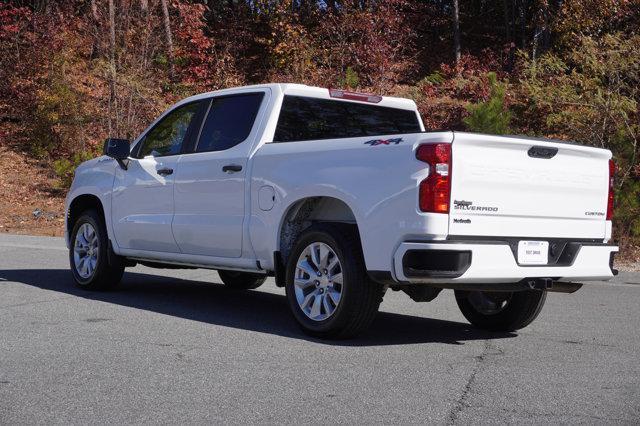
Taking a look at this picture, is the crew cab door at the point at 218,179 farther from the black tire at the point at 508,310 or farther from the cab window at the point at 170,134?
the black tire at the point at 508,310

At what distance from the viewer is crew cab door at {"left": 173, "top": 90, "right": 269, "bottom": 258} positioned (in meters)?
7.97

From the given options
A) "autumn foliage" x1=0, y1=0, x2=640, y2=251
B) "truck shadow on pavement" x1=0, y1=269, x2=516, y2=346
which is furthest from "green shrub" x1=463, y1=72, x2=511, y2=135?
"truck shadow on pavement" x1=0, y1=269, x2=516, y2=346

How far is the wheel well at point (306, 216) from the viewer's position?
7414 millimetres

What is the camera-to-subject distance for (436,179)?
6.29 metres

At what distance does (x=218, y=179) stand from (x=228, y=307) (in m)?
1.44

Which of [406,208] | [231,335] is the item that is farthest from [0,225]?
[406,208]

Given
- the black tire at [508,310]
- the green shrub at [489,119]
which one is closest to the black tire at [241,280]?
the black tire at [508,310]

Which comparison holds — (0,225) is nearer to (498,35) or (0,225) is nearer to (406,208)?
(406,208)

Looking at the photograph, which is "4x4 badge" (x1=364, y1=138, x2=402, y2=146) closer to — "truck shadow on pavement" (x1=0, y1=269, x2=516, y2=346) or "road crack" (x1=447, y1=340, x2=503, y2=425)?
"truck shadow on pavement" (x1=0, y1=269, x2=516, y2=346)

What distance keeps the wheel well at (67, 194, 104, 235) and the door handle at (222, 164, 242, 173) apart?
2576 mm

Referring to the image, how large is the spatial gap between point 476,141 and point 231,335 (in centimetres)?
242

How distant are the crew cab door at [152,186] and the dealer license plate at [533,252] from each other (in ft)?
11.3

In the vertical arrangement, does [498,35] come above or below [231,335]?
above

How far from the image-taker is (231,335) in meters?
7.25
